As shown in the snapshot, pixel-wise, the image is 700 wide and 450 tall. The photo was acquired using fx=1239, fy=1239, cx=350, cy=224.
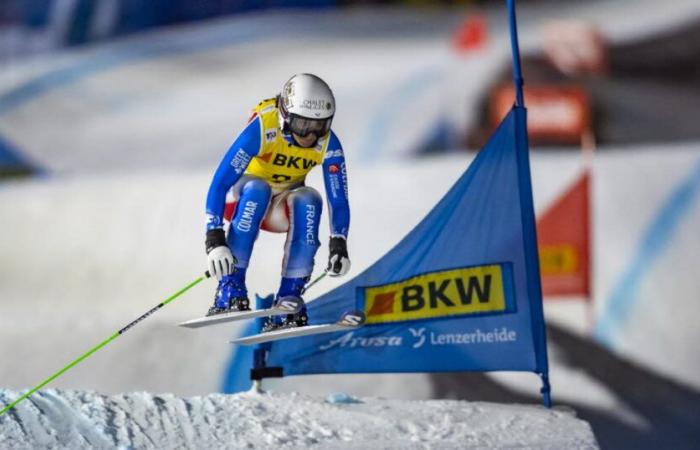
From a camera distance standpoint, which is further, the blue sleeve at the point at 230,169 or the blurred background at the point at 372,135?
the blurred background at the point at 372,135

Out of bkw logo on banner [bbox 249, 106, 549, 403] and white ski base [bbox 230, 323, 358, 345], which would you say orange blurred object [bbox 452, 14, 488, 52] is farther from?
white ski base [bbox 230, 323, 358, 345]

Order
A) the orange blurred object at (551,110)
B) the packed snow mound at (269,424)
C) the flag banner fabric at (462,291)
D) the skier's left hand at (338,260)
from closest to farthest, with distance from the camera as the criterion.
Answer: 1. the packed snow mound at (269,424)
2. the skier's left hand at (338,260)
3. the flag banner fabric at (462,291)
4. the orange blurred object at (551,110)

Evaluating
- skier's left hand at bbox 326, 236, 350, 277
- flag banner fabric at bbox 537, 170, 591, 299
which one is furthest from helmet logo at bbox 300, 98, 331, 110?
flag banner fabric at bbox 537, 170, 591, 299

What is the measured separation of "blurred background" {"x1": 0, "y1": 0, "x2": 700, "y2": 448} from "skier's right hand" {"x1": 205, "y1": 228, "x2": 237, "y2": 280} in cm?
Answer: 386

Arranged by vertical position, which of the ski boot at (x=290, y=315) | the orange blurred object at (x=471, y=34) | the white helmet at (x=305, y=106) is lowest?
the ski boot at (x=290, y=315)

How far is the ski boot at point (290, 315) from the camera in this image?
570 centimetres

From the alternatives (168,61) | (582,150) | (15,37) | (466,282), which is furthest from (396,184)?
(466,282)

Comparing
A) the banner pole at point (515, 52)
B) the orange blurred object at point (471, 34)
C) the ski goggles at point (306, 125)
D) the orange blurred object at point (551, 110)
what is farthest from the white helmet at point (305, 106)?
the orange blurred object at point (471, 34)

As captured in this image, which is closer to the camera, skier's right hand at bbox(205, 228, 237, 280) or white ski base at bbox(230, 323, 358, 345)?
Result: skier's right hand at bbox(205, 228, 237, 280)

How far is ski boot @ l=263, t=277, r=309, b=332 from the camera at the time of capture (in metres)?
5.70

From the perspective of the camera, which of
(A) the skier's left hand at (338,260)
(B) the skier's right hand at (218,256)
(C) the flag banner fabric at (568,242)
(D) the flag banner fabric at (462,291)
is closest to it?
(B) the skier's right hand at (218,256)

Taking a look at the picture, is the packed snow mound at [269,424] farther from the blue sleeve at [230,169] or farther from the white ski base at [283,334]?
the blue sleeve at [230,169]

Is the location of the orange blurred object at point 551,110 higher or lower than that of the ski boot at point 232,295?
higher

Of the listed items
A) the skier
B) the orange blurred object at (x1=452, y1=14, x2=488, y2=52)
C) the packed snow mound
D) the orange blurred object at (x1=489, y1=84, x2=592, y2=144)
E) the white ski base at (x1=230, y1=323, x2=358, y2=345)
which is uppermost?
the orange blurred object at (x1=452, y1=14, x2=488, y2=52)
